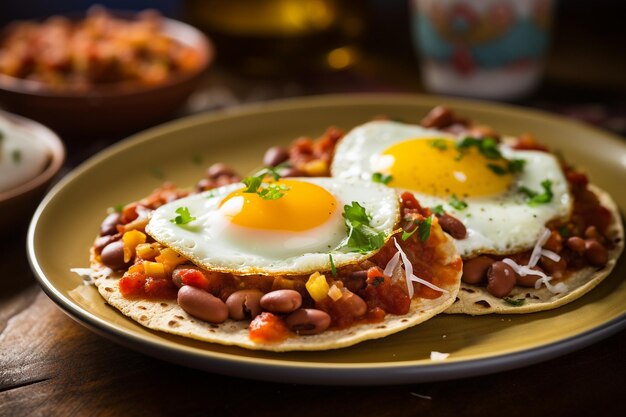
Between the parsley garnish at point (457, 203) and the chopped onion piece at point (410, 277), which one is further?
the parsley garnish at point (457, 203)

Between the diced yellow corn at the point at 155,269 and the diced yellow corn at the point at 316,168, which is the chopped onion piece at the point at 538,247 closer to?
the diced yellow corn at the point at 316,168

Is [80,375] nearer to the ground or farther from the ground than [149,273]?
nearer to the ground

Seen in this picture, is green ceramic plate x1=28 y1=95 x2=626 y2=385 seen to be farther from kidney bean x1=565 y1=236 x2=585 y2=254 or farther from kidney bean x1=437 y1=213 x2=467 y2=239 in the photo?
kidney bean x1=437 y1=213 x2=467 y2=239

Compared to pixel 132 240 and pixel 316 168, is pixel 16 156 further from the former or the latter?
pixel 316 168

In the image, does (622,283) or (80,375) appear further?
(622,283)

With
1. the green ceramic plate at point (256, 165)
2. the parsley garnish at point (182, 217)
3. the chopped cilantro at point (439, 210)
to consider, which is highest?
the parsley garnish at point (182, 217)

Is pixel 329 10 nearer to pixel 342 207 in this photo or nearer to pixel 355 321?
pixel 342 207

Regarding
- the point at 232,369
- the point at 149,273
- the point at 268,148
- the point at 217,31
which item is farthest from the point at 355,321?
the point at 217,31

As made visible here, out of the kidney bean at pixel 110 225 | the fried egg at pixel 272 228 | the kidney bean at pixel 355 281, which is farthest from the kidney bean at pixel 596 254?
the kidney bean at pixel 110 225
